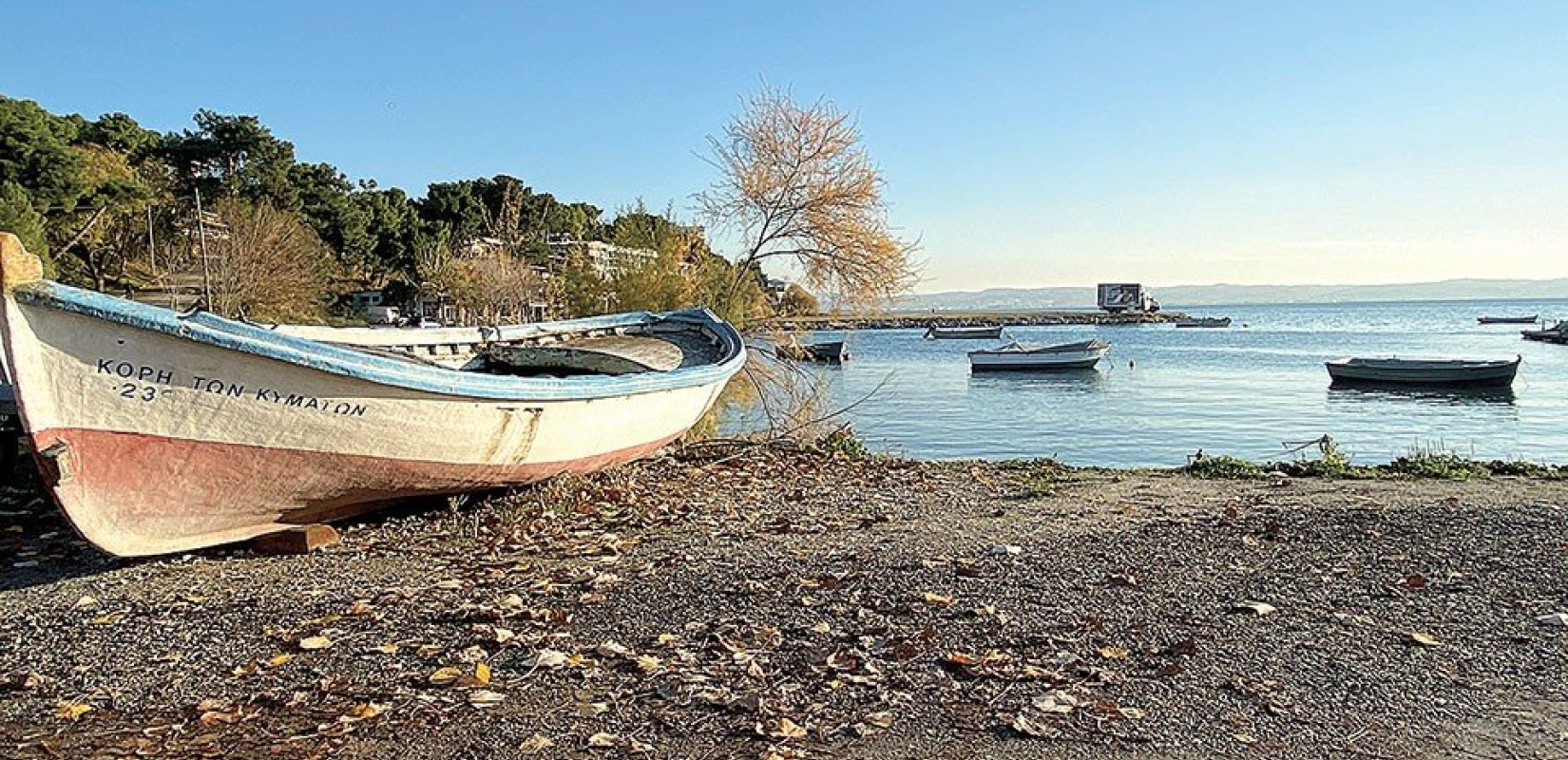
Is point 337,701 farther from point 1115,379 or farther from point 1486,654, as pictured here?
point 1115,379

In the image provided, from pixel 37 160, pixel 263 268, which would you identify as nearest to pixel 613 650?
pixel 263 268

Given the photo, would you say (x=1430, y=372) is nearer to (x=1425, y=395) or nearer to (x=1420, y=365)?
(x=1420, y=365)

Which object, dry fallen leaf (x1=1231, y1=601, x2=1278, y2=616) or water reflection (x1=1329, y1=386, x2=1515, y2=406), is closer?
dry fallen leaf (x1=1231, y1=601, x2=1278, y2=616)

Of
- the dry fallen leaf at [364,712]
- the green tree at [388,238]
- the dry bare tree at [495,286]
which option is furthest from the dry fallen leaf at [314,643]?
the green tree at [388,238]

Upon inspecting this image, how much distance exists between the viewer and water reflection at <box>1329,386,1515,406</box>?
110ft

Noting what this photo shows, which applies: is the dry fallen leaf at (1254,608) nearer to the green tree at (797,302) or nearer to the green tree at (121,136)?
the green tree at (797,302)

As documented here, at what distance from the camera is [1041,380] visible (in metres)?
43.5

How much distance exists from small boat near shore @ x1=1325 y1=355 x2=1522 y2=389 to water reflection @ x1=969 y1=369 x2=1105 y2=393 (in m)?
8.81

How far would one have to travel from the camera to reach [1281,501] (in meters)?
9.14

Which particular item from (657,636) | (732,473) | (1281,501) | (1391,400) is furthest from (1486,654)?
(1391,400)

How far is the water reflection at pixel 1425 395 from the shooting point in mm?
33469

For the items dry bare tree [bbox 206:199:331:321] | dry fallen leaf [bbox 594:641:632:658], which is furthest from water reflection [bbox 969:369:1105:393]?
dry fallen leaf [bbox 594:641:632:658]

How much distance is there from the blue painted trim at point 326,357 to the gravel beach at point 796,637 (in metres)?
0.96

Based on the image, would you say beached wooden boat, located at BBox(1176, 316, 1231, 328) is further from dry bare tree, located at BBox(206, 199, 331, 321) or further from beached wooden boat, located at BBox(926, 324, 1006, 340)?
dry bare tree, located at BBox(206, 199, 331, 321)
